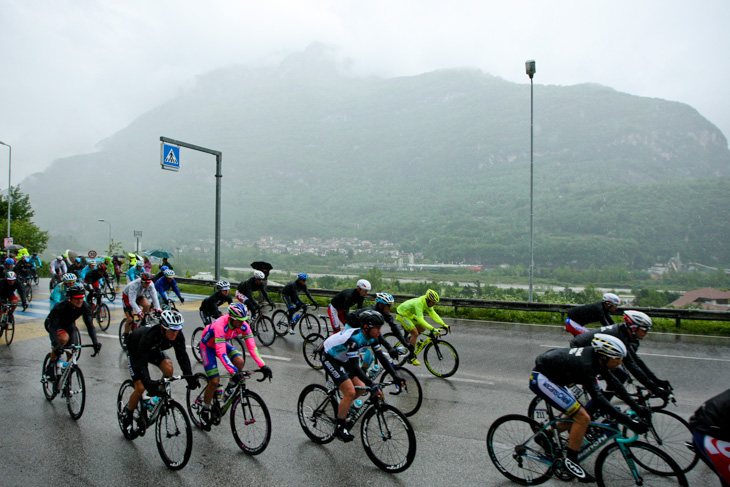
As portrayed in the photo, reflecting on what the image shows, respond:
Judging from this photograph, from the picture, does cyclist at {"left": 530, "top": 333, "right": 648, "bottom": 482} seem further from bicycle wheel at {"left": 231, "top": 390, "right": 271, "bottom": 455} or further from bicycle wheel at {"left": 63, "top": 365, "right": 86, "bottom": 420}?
bicycle wheel at {"left": 63, "top": 365, "right": 86, "bottom": 420}

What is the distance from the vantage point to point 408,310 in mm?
9344

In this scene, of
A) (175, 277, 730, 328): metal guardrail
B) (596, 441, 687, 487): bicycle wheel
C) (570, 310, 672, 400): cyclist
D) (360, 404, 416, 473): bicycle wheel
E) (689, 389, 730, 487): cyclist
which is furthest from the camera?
(175, 277, 730, 328): metal guardrail

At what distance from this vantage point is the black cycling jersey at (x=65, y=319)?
7.01 metres

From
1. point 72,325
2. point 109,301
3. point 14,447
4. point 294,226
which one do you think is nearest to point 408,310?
Result: point 72,325

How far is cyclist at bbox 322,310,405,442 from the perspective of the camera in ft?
17.9

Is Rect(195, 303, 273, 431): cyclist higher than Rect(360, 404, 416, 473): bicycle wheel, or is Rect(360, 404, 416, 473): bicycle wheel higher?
Rect(195, 303, 273, 431): cyclist

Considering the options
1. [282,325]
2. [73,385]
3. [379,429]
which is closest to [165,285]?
[282,325]


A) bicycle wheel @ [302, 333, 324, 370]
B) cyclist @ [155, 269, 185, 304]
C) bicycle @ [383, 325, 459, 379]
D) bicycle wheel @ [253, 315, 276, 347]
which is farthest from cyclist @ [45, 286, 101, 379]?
bicycle @ [383, 325, 459, 379]

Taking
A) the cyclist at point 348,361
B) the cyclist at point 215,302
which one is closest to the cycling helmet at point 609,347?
the cyclist at point 348,361

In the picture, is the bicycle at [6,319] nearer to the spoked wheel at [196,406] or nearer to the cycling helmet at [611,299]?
the spoked wheel at [196,406]

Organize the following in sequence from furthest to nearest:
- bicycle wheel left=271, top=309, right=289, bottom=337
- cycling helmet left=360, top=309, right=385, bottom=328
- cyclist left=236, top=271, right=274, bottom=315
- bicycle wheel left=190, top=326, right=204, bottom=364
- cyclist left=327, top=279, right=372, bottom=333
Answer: bicycle wheel left=271, top=309, right=289, bottom=337
cyclist left=236, top=271, right=274, bottom=315
bicycle wheel left=190, top=326, right=204, bottom=364
cyclist left=327, top=279, right=372, bottom=333
cycling helmet left=360, top=309, right=385, bottom=328

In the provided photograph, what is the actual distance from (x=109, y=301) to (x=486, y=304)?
14.8 m

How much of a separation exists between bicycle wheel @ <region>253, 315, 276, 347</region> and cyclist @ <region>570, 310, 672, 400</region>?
25.7 feet

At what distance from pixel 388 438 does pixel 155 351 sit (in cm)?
289
